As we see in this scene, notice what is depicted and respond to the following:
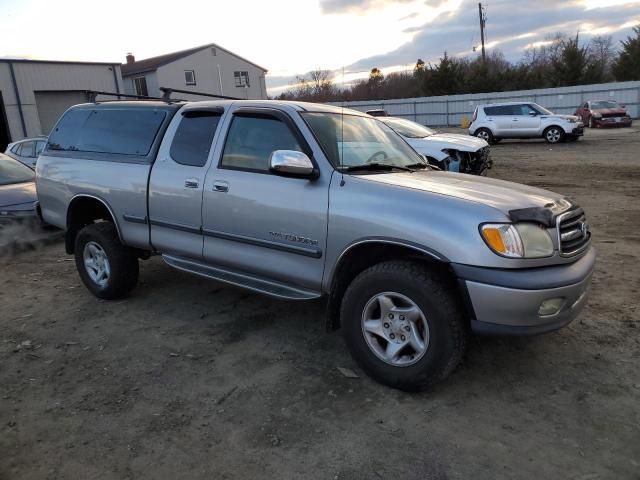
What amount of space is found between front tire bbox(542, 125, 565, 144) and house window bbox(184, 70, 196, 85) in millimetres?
29422

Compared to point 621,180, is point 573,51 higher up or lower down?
higher up

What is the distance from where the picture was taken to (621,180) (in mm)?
11648

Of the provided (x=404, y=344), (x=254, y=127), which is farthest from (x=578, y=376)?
(x=254, y=127)

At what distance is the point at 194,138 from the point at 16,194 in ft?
17.1

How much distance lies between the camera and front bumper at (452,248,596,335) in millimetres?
3039

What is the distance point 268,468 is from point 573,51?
141ft

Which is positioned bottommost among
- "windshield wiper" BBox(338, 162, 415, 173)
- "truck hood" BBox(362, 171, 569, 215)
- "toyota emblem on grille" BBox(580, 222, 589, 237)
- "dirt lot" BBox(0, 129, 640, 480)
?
"dirt lot" BBox(0, 129, 640, 480)

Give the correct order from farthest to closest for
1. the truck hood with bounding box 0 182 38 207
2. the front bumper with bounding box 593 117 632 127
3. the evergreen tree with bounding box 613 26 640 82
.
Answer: the evergreen tree with bounding box 613 26 640 82, the front bumper with bounding box 593 117 632 127, the truck hood with bounding box 0 182 38 207

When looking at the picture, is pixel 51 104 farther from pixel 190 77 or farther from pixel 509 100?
pixel 509 100

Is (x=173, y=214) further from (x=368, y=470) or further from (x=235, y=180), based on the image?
(x=368, y=470)

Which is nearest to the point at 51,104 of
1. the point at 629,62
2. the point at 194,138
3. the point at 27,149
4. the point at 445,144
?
the point at 27,149

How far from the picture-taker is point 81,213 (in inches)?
219

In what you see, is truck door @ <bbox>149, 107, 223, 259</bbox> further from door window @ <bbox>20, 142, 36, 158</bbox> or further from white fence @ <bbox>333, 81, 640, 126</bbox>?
white fence @ <bbox>333, 81, 640, 126</bbox>

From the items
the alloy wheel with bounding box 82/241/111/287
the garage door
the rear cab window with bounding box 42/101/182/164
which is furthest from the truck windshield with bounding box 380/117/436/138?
the garage door
